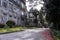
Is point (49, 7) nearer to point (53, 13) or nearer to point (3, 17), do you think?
point (53, 13)

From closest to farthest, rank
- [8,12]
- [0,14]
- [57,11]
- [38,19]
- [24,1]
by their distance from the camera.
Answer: [57,11], [0,14], [8,12], [24,1], [38,19]

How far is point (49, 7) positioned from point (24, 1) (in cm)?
→ 3097

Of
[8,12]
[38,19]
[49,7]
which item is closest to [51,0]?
[49,7]

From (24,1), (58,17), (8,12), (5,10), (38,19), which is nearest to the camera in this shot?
(58,17)

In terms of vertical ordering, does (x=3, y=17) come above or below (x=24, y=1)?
below

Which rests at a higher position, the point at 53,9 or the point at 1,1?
the point at 1,1

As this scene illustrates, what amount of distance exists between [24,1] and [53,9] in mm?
32246

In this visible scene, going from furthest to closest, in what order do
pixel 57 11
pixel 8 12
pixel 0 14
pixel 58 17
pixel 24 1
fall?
pixel 24 1, pixel 8 12, pixel 0 14, pixel 58 17, pixel 57 11

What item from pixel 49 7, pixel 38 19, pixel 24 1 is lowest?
pixel 38 19

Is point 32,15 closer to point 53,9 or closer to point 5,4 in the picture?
point 5,4

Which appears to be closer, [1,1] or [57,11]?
[57,11]

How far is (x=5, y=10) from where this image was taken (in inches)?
1204

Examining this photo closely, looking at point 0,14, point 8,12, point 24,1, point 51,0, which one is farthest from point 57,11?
point 24,1

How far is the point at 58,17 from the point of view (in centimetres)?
2358
